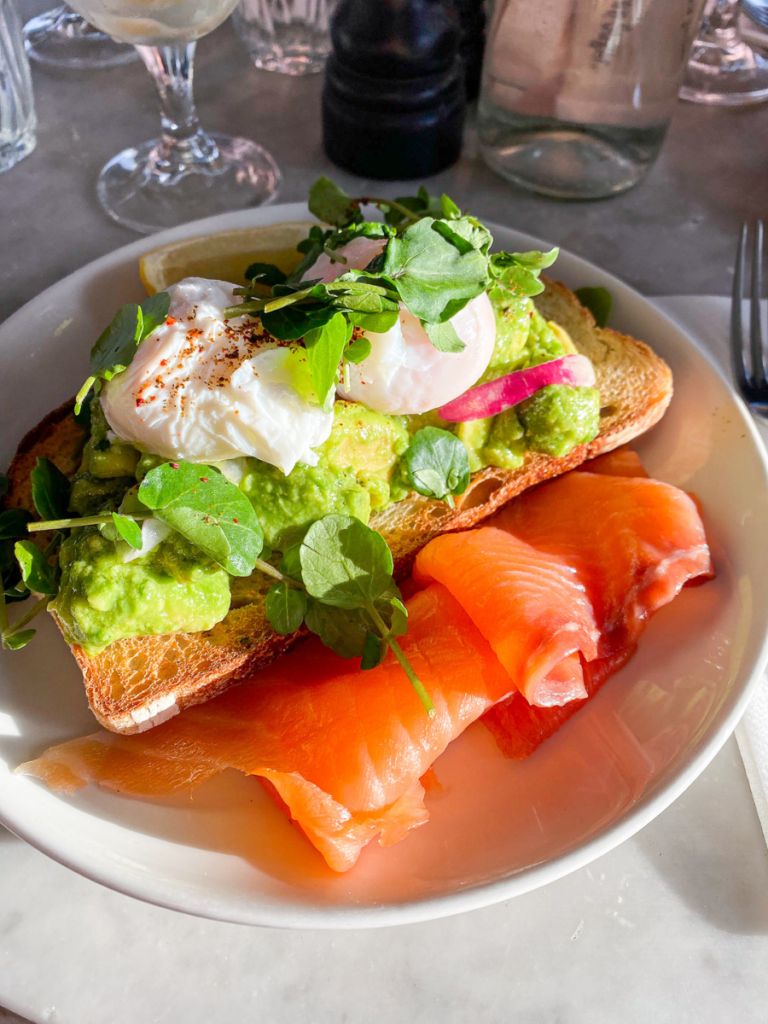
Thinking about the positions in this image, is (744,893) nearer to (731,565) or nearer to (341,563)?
(731,565)

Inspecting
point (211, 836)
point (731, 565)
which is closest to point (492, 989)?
point (211, 836)

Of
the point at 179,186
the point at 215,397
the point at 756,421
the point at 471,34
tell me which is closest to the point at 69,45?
the point at 179,186

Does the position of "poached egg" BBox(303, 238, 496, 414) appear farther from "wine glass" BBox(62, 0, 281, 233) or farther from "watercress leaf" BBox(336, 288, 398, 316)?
"wine glass" BBox(62, 0, 281, 233)

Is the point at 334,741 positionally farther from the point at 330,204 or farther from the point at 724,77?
the point at 724,77

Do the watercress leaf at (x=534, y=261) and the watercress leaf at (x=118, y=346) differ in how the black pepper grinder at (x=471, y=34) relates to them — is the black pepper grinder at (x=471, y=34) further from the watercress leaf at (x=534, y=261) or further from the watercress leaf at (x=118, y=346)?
the watercress leaf at (x=118, y=346)

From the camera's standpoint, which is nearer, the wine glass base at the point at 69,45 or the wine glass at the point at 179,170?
the wine glass at the point at 179,170

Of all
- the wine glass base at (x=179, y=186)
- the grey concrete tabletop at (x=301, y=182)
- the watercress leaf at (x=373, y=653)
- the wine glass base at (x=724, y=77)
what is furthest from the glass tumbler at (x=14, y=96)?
the wine glass base at (x=724, y=77)
